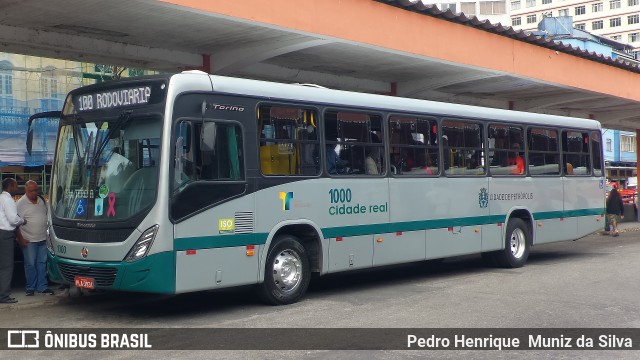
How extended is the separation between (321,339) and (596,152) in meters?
11.4

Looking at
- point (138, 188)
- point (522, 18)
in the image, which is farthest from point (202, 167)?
point (522, 18)

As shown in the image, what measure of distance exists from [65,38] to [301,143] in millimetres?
4833

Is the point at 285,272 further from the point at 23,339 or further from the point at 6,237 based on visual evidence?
the point at 6,237

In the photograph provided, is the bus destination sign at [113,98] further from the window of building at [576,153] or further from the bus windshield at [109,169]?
the window of building at [576,153]

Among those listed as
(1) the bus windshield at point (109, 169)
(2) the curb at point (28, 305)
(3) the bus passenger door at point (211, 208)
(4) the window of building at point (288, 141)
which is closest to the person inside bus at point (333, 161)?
(4) the window of building at point (288, 141)

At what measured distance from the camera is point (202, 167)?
9.36m

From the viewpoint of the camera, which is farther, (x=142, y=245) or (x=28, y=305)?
(x=28, y=305)

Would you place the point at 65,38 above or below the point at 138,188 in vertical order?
above

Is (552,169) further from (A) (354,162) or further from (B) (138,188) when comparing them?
(B) (138,188)

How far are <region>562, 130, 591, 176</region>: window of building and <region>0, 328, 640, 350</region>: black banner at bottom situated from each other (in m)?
8.17


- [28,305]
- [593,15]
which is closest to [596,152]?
[28,305]

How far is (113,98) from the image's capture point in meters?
9.65

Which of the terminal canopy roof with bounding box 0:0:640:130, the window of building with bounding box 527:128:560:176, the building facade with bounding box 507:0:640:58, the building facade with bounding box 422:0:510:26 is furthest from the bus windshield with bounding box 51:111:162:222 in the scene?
the building facade with bounding box 507:0:640:58

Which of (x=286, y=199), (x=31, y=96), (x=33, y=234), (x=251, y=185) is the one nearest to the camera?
(x=251, y=185)
